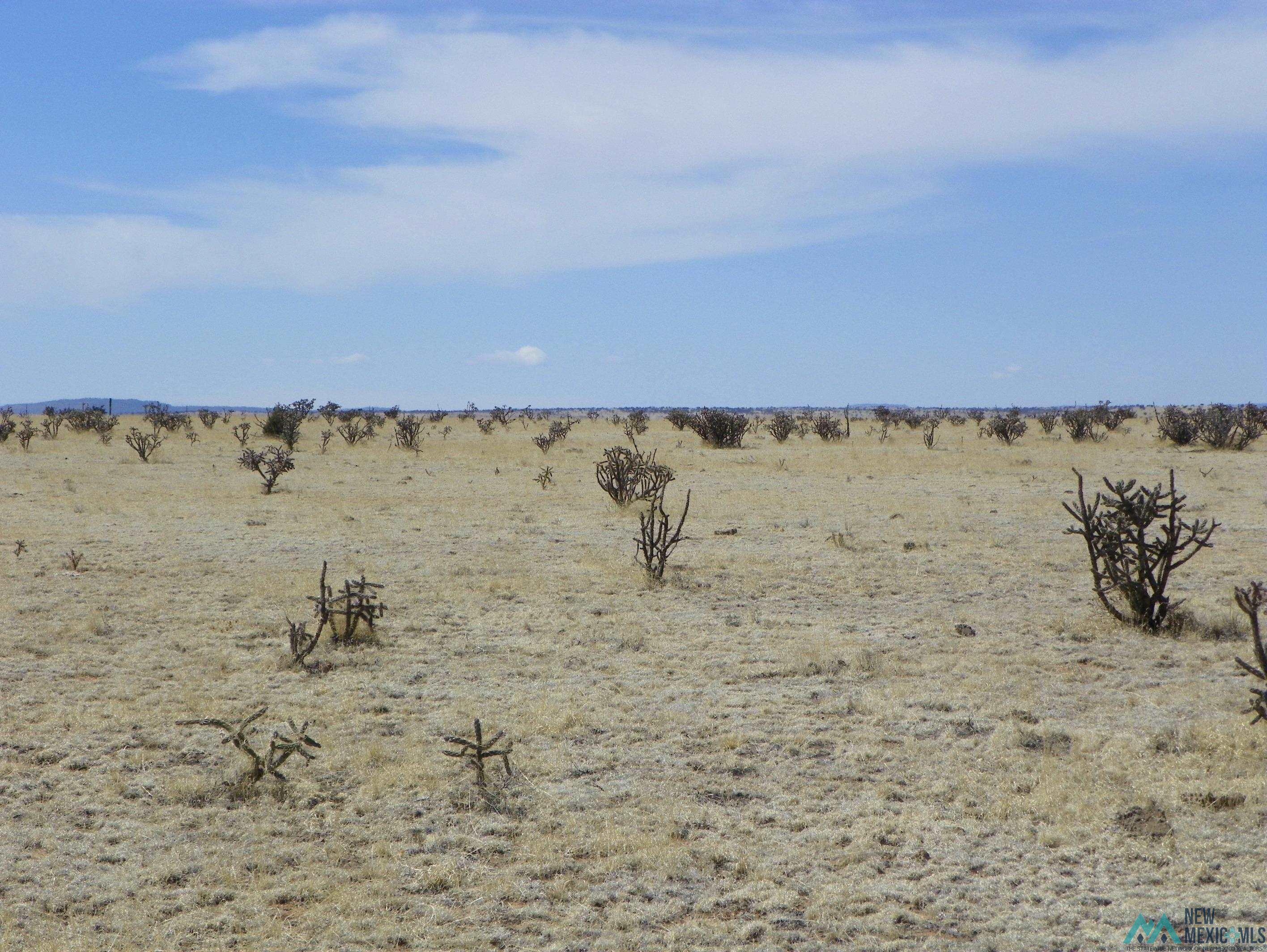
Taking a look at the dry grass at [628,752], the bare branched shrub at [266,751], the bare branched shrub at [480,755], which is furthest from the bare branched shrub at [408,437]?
the bare branched shrub at [480,755]

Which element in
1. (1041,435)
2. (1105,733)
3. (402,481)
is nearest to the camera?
(1105,733)

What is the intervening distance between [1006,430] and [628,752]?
→ 35068 mm

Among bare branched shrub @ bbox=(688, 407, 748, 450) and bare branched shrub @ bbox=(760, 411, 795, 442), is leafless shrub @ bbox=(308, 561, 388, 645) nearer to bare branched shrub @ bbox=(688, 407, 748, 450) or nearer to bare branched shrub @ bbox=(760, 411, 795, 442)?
bare branched shrub @ bbox=(688, 407, 748, 450)

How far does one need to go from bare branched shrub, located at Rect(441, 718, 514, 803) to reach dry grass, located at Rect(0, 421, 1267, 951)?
0.12 metres

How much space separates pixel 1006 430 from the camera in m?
38.3

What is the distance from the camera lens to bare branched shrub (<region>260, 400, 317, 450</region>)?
120 ft

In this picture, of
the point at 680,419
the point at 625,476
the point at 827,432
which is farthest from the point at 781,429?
the point at 625,476

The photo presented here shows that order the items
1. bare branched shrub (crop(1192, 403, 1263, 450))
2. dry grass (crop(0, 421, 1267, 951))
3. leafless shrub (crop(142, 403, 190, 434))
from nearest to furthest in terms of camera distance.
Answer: dry grass (crop(0, 421, 1267, 951)), bare branched shrub (crop(1192, 403, 1263, 450)), leafless shrub (crop(142, 403, 190, 434))

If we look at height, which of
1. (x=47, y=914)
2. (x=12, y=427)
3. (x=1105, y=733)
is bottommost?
(x=47, y=914)

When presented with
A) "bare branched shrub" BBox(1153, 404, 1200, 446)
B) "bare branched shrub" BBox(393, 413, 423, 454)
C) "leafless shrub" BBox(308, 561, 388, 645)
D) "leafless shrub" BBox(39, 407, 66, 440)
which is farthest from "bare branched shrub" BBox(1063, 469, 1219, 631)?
"leafless shrub" BBox(39, 407, 66, 440)

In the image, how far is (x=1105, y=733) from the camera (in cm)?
680

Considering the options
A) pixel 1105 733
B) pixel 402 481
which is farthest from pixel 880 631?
pixel 402 481

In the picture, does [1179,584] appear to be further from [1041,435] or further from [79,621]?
[1041,435]

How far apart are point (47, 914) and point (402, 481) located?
20.0 m
